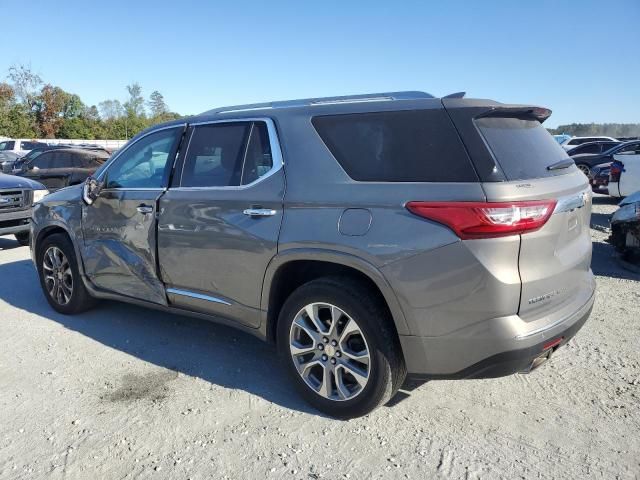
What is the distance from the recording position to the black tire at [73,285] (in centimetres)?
480

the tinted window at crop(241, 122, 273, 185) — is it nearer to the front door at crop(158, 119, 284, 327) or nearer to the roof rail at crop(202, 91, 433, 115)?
the front door at crop(158, 119, 284, 327)

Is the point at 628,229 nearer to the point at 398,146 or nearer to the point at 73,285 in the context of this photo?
the point at 398,146

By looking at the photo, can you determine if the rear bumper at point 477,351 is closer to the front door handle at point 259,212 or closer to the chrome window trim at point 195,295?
the front door handle at point 259,212

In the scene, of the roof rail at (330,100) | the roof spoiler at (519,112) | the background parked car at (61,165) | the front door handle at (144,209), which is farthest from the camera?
the background parked car at (61,165)

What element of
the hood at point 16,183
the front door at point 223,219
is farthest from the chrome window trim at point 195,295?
the hood at point 16,183

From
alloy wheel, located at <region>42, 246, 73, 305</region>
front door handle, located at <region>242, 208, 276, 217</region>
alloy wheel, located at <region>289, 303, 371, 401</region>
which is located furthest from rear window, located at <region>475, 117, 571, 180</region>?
alloy wheel, located at <region>42, 246, 73, 305</region>

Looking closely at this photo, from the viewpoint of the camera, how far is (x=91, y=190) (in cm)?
454

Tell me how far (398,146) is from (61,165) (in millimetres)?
12871

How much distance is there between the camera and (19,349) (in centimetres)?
422

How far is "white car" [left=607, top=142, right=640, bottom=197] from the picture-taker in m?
10.4

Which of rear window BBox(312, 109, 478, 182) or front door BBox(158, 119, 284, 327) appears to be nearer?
rear window BBox(312, 109, 478, 182)

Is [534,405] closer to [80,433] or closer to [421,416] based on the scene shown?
[421,416]

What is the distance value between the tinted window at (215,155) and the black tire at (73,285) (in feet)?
5.57

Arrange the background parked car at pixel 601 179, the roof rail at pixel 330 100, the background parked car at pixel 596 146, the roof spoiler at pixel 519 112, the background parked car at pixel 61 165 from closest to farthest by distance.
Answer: the roof spoiler at pixel 519 112 → the roof rail at pixel 330 100 → the background parked car at pixel 601 179 → the background parked car at pixel 61 165 → the background parked car at pixel 596 146
